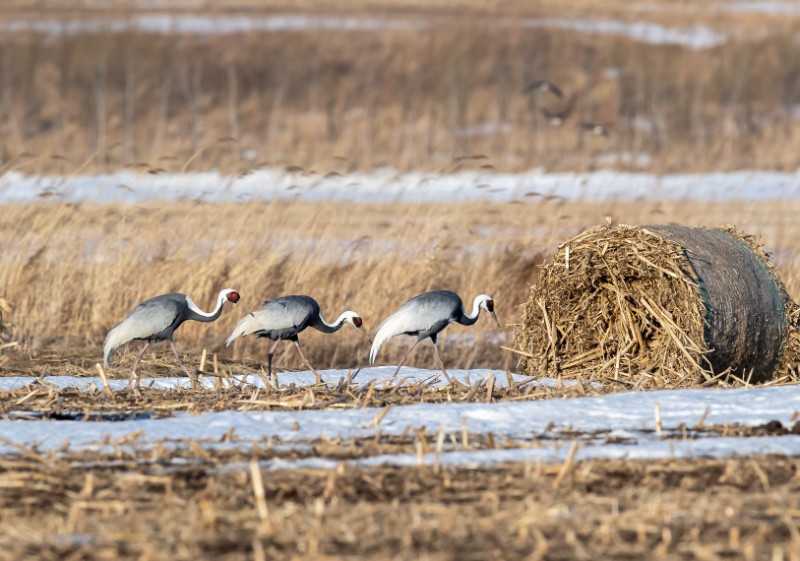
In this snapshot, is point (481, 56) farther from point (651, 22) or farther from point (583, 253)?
point (583, 253)

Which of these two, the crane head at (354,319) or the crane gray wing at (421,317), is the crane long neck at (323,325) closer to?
the crane head at (354,319)

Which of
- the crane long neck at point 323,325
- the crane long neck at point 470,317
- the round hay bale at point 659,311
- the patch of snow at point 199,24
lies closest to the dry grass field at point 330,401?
the crane long neck at point 323,325

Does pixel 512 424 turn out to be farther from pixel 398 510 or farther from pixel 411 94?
pixel 411 94

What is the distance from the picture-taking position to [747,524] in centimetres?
498

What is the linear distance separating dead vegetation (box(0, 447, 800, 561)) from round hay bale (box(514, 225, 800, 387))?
3.34m

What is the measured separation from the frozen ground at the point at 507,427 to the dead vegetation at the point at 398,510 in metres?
0.24

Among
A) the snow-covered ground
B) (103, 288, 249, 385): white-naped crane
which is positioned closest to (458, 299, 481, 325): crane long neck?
(103, 288, 249, 385): white-naped crane

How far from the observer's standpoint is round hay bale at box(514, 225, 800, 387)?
369 inches

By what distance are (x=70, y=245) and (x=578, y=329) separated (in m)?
5.54

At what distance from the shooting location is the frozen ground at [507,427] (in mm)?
6254

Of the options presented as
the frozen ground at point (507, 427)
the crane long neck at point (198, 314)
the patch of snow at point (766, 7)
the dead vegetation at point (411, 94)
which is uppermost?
the patch of snow at point (766, 7)

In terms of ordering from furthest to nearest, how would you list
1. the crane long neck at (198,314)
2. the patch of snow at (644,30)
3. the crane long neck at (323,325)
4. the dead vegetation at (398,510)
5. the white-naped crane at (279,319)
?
the patch of snow at (644,30) < the crane long neck at (323,325) < the white-naped crane at (279,319) < the crane long neck at (198,314) < the dead vegetation at (398,510)

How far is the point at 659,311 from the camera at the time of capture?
952 cm

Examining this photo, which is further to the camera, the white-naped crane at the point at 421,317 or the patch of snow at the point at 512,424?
the white-naped crane at the point at 421,317
